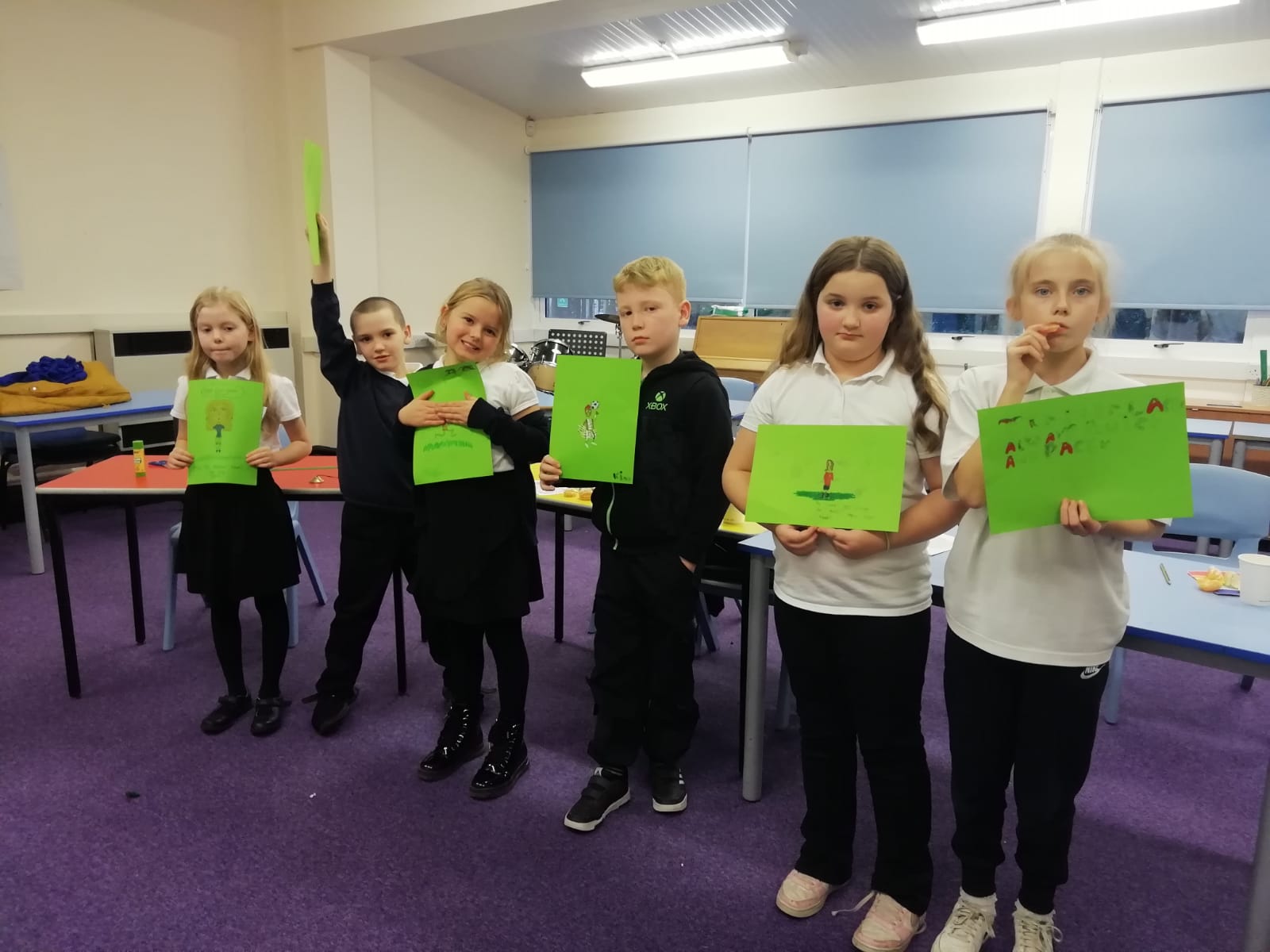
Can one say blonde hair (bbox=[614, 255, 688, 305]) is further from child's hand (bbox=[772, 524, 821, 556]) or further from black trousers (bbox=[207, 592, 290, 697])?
black trousers (bbox=[207, 592, 290, 697])

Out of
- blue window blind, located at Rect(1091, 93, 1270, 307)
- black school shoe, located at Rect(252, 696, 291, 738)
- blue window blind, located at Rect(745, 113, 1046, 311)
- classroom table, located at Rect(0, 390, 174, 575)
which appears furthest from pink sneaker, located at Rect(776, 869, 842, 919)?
blue window blind, located at Rect(1091, 93, 1270, 307)

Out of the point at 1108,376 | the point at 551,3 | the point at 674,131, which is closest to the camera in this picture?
the point at 1108,376

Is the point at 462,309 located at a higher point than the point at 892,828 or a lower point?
higher

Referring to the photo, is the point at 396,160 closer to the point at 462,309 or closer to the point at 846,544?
the point at 462,309

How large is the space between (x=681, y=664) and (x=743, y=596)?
0.93ft

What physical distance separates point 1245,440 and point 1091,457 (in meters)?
3.46

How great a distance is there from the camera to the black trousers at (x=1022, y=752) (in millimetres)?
1254

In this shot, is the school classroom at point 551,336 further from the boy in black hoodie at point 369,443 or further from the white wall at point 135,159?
the boy in black hoodie at point 369,443

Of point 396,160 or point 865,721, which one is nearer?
point 865,721

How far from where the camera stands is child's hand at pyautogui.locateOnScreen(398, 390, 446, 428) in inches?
69.0

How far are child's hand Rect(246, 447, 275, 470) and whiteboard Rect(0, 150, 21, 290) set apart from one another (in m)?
3.19

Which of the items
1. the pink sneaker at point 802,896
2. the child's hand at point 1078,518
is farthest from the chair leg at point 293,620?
the child's hand at point 1078,518

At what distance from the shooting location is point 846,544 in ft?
4.40

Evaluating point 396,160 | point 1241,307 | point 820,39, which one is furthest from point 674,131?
point 1241,307
